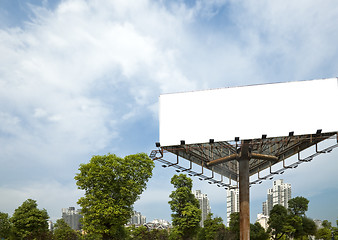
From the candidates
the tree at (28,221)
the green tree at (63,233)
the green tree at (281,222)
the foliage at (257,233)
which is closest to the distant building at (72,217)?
the green tree at (63,233)

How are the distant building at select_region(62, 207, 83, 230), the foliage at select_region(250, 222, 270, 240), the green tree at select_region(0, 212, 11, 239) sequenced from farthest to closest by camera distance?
the distant building at select_region(62, 207, 83, 230), the foliage at select_region(250, 222, 270, 240), the green tree at select_region(0, 212, 11, 239)

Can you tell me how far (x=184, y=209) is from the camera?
40094 mm

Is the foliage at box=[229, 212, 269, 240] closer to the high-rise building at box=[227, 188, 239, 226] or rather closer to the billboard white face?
the billboard white face

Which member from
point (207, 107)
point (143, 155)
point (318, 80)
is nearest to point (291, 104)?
point (318, 80)

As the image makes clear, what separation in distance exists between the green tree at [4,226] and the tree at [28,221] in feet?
10.9

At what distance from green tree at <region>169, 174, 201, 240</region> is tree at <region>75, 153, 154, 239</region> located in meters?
7.93

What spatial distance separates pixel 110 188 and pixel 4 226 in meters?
20.5

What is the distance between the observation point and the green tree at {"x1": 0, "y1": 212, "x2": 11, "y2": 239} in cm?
4350

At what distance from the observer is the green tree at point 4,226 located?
1713 inches

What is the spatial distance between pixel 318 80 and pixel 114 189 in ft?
67.7

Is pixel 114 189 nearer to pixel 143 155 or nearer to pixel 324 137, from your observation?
pixel 143 155

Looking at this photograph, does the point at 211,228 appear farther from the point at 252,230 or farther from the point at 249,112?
the point at 249,112

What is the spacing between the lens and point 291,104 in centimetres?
2548

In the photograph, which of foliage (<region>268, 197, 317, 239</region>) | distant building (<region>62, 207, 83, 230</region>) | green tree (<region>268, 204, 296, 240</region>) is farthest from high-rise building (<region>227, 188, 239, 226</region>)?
green tree (<region>268, 204, 296, 240</region>)
